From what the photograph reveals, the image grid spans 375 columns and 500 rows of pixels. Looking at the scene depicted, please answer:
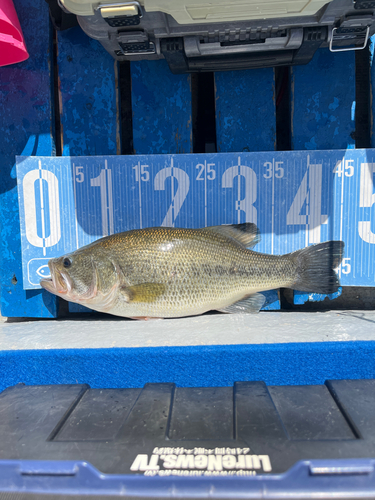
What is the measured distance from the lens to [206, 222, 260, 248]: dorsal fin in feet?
6.43

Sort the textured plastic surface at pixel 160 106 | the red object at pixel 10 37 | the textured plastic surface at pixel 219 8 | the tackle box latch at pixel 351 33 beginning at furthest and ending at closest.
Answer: the textured plastic surface at pixel 160 106, the red object at pixel 10 37, the tackle box latch at pixel 351 33, the textured plastic surface at pixel 219 8

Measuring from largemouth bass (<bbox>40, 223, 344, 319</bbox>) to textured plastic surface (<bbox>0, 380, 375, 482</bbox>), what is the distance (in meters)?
0.53

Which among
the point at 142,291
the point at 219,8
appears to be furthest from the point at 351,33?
the point at 142,291

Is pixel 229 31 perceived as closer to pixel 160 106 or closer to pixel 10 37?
pixel 160 106

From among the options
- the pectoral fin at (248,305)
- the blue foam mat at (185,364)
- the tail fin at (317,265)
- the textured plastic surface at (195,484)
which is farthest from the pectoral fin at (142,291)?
the textured plastic surface at (195,484)

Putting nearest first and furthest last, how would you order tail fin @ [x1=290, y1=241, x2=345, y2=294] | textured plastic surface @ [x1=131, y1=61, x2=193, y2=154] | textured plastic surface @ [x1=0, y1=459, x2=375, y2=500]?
1. textured plastic surface @ [x1=0, y1=459, x2=375, y2=500]
2. tail fin @ [x1=290, y1=241, x2=345, y2=294]
3. textured plastic surface @ [x1=131, y1=61, x2=193, y2=154]

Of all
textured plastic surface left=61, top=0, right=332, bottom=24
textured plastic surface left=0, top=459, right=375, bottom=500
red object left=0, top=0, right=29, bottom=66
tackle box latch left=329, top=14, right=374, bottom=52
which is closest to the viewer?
textured plastic surface left=0, top=459, right=375, bottom=500

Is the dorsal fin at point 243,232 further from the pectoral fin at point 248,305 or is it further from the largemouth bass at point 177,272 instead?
the pectoral fin at point 248,305

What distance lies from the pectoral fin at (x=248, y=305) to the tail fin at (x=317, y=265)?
22cm

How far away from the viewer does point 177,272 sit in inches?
72.6

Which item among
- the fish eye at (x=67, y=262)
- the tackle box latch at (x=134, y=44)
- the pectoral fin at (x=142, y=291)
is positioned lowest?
the pectoral fin at (x=142, y=291)

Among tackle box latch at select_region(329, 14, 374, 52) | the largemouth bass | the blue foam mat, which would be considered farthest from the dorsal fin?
tackle box latch at select_region(329, 14, 374, 52)

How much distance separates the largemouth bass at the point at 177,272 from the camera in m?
1.82

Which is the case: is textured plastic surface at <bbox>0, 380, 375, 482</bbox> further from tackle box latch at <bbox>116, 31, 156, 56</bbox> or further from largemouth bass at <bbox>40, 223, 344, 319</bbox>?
tackle box latch at <bbox>116, 31, 156, 56</bbox>
